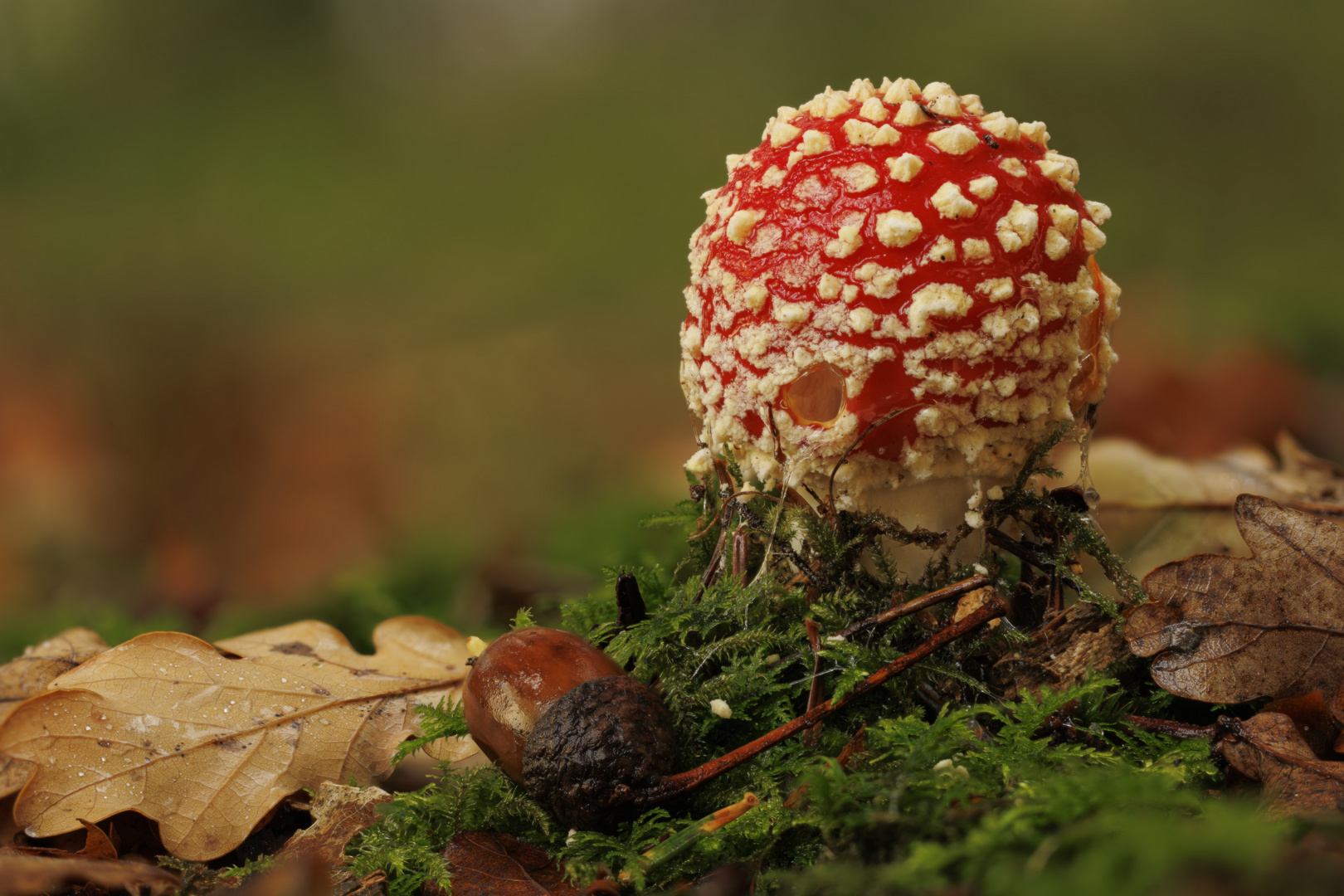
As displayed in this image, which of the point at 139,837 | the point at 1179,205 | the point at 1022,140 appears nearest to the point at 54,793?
the point at 139,837

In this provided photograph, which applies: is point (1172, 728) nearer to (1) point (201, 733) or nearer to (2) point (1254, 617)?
(2) point (1254, 617)

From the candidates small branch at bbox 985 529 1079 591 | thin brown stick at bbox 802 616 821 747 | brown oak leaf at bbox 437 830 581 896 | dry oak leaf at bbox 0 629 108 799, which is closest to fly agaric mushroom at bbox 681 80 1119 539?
small branch at bbox 985 529 1079 591

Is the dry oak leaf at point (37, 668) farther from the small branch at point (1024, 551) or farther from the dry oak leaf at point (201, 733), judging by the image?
the small branch at point (1024, 551)

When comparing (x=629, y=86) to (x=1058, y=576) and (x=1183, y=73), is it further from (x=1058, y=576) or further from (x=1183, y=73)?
(x=1058, y=576)

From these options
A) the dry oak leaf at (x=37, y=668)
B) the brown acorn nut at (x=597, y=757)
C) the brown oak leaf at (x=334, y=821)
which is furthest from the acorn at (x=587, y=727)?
the dry oak leaf at (x=37, y=668)

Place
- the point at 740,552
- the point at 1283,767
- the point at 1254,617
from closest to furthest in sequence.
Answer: the point at 1283,767 < the point at 1254,617 < the point at 740,552

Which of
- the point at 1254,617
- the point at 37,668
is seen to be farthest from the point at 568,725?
the point at 37,668

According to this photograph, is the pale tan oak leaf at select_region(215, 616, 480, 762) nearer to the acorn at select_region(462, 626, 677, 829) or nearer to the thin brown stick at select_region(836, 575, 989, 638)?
the acorn at select_region(462, 626, 677, 829)
